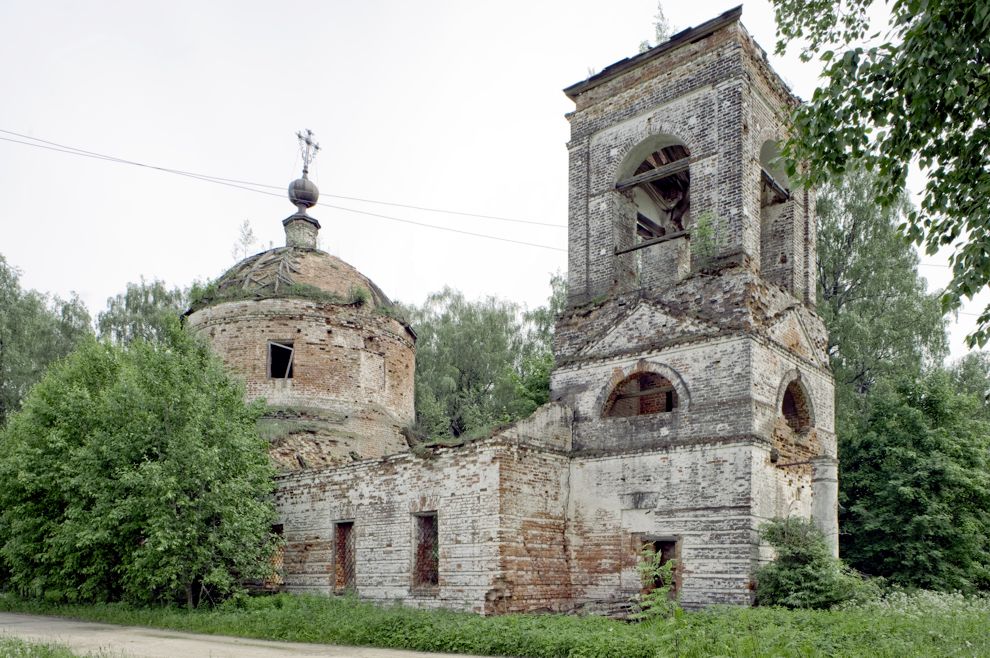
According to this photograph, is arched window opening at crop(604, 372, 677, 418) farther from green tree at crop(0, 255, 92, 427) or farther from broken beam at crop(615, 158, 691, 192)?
green tree at crop(0, 255, 92, 427)

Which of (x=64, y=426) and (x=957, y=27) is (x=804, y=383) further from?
(x=64, y=426)

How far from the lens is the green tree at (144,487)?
1379 cm

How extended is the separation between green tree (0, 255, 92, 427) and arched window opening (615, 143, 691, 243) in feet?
64.3

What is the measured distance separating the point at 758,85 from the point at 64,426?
1358cm

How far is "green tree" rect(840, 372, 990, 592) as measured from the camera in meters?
15.4

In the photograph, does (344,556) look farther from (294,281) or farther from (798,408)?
(798,408)

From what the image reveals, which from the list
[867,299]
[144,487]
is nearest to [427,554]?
[144,487]

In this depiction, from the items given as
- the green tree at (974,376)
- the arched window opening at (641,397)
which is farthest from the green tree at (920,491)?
the green tree at (974,376)

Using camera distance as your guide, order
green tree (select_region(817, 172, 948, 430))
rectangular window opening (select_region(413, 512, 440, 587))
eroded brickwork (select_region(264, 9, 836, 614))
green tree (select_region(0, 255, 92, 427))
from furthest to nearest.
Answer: green tree (select_region(0, 255, 92, 427)) → green tree (select_region(817, 172, 948, 430)) → rectangular window opening (select_region(413, 512, 440, 587)) → eroded brickwork (select_region(264, 9, 836, 614))

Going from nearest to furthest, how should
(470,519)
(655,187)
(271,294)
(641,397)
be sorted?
(470,519) → (641,397) → (655,187) → (271,294)

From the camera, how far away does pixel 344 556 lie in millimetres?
15086

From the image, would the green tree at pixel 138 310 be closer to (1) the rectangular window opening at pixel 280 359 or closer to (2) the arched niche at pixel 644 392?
→ (1) the rectangular window opening at pixel 280 359

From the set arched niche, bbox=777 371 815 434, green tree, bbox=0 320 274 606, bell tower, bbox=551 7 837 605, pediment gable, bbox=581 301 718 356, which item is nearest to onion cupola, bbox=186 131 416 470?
green tree, bbox=0 320 274 606

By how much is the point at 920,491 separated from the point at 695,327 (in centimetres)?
624
